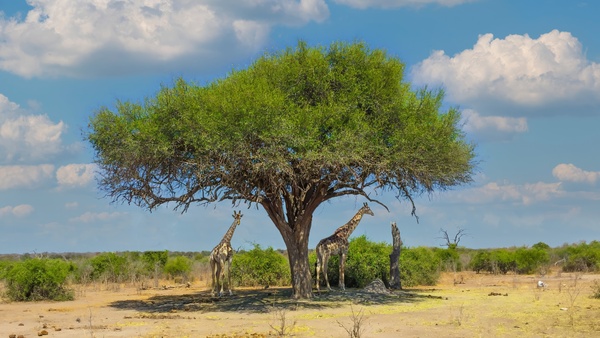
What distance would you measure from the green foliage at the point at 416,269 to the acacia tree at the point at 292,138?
7959 millimetres

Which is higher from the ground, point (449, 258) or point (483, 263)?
point (449, 258)

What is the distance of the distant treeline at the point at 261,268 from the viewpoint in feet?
95.4

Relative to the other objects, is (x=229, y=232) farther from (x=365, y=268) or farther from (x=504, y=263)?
(x=504, y=263)

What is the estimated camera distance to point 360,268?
101 feet

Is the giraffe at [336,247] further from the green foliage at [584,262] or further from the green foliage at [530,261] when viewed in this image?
the green foliage at [584,262]

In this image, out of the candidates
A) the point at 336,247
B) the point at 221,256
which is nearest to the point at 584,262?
the point at 336,247

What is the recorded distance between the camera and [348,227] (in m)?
27.6

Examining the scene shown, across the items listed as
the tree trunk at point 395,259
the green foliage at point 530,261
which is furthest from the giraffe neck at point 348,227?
the green foliage at point 530,261

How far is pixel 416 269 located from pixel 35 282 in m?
17.0

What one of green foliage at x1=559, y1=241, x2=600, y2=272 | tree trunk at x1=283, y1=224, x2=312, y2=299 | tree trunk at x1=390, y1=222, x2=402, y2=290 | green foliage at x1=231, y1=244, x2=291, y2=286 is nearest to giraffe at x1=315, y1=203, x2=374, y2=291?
tree trunk at x1=283, y1=224, x2=312, y2=299

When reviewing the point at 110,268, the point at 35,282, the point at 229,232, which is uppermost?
the point at 229,232

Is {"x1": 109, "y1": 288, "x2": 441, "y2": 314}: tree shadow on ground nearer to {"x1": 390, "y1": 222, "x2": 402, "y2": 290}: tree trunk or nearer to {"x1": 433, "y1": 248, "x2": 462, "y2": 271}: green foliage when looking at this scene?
{"x1": 390, "y1": 222, "x2": 402, "y2": 290}: tree trunk

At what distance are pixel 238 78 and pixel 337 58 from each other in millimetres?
3443

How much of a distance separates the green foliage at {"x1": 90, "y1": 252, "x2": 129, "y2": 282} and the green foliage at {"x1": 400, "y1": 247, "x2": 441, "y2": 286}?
16266 mm
